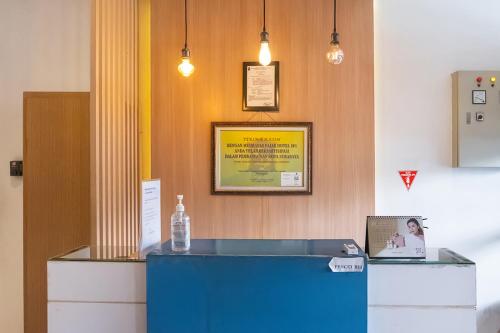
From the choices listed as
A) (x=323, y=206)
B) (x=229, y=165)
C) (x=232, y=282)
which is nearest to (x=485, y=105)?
(x=323, y=206)

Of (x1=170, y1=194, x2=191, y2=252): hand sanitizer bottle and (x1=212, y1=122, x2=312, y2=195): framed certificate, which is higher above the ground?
(x1=212, y1=122, x2=312, y2=195): framed certificate

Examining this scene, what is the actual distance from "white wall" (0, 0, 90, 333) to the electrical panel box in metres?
3.20

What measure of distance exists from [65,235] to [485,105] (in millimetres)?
3684

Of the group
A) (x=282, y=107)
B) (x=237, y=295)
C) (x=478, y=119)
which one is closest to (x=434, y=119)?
(x=478, y=119)

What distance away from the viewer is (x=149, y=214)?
1758 millimetres

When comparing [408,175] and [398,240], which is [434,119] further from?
[398,240]

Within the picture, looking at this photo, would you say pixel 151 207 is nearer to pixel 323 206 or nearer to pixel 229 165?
pixel 229 165

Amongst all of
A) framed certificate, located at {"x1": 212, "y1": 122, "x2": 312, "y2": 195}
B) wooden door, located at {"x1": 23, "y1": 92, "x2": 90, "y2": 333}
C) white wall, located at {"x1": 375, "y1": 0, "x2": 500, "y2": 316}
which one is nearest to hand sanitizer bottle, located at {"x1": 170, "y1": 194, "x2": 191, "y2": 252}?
framed certificate, located at {"x1": 212, "y1": 122, "x2": 312, "y2": 195}

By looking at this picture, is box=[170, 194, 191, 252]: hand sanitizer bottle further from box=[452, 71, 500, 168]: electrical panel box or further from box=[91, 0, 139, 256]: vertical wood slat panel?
box=[452, 71, 500, 168]: electrical panel box

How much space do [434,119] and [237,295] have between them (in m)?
2.45

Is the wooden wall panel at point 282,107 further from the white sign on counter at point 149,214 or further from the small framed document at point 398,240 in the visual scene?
the small framed document at point 398,240

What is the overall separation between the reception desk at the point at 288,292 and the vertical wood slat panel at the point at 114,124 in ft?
1.93

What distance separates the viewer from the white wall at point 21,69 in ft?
10.5

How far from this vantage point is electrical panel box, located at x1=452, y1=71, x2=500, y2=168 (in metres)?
2.96
